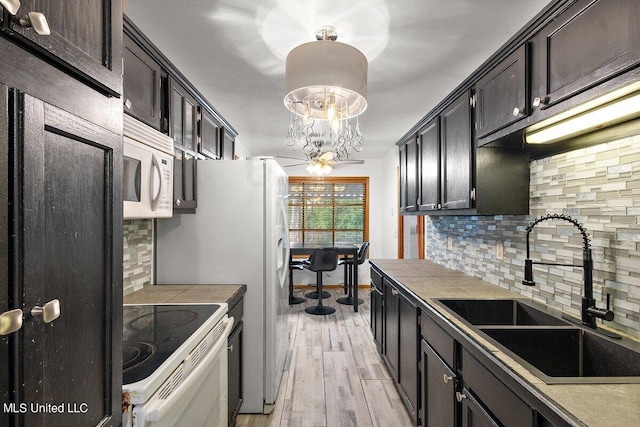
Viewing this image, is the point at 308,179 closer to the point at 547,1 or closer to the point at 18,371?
the point at 547,1

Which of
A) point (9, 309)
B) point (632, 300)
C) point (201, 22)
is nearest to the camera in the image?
point (9, 309)

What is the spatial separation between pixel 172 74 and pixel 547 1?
1969 millimetres

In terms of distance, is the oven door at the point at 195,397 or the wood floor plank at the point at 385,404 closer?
the oven door at the point at 195,397

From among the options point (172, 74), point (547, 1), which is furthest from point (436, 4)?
point (172, 74)

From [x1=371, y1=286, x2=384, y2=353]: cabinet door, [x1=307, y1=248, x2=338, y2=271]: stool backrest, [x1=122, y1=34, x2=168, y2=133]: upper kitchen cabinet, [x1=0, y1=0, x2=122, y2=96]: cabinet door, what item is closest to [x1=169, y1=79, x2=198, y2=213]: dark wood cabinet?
[x1=122, y1=34, x2=168, y2=133]: upper kitchen cabinet

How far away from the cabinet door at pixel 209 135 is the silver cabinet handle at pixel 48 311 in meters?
2.07

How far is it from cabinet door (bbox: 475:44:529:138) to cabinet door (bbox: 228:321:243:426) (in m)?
1.91

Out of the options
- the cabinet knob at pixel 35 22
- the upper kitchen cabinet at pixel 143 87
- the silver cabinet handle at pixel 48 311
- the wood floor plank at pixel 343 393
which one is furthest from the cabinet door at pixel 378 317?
the cabinet knob at pixel 35 22

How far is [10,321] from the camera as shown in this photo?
52 cm

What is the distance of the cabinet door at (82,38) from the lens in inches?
22.5

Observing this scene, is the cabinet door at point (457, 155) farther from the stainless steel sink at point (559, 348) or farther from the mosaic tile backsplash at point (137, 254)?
the mosaic tile backsplash at point (137, 254)

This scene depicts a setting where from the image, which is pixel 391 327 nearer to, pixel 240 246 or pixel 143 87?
pixel 240 246

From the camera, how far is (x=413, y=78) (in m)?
2.24

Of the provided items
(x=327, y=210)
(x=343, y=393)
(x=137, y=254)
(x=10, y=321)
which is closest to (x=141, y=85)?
(x=137, y=254)
